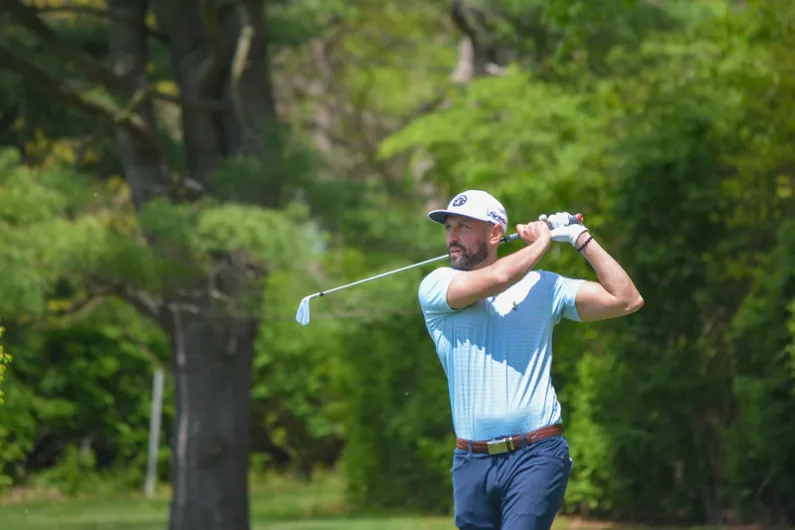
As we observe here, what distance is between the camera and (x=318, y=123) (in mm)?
33469

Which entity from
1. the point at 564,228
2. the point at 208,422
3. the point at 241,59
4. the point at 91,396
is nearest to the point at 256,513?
the point at 91,396

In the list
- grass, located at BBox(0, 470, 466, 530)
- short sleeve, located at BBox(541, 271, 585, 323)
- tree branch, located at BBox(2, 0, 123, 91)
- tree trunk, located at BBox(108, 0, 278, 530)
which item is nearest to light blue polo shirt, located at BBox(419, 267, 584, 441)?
short sleeve, located at BBox(541, 271, 585, 323)

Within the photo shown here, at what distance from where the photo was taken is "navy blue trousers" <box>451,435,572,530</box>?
18.4 feet

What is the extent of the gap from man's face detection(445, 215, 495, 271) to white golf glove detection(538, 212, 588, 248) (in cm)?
23

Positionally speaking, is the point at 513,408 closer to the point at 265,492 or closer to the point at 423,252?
the point at 423,252

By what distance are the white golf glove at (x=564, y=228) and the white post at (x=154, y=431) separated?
1616 centimetres

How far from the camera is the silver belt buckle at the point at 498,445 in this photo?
5.64 m

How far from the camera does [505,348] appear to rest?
5.71 metres

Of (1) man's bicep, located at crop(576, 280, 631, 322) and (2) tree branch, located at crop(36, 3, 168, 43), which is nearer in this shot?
(1) man's bicep, located at crop(576, 280, 631, 322)

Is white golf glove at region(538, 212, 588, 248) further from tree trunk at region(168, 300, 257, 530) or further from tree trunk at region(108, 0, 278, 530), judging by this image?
tree trunk at region(168, 300, 257, 530)

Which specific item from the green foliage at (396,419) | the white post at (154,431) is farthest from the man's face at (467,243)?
the white post at (154,431)

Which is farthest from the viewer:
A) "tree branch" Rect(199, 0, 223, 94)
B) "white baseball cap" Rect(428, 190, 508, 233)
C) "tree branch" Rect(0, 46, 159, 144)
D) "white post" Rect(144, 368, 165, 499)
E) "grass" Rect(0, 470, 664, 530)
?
"white post" Rect(144, 368, 165, 499)

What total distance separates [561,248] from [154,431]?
886 cm

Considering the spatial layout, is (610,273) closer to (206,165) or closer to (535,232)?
(535,232)
